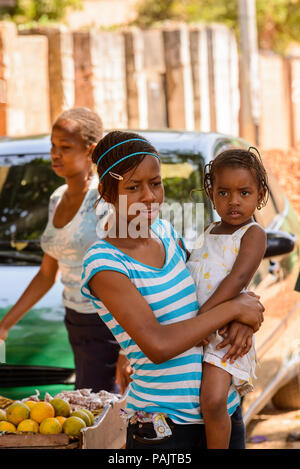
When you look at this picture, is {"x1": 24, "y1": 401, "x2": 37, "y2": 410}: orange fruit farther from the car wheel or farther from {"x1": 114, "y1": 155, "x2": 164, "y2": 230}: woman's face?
the car wheel

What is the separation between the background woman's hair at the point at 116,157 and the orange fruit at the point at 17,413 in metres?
1.02

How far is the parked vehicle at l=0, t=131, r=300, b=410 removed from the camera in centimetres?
402

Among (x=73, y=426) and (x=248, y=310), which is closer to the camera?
(x=248, y=310)

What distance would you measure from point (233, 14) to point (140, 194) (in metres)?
24.6

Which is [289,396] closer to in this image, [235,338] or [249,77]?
[235,338]

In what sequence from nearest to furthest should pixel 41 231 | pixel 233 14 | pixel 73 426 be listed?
1. pixel 73 426
2. pixel 41 231
3. pixel 233 14

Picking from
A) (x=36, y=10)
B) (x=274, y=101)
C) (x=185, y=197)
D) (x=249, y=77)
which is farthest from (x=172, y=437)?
(x=36, y=10)

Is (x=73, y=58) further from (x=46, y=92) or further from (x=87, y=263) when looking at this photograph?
(x=87, y=263)

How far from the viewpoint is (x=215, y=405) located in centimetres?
236

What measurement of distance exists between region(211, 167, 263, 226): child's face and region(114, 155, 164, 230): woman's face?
24 cm

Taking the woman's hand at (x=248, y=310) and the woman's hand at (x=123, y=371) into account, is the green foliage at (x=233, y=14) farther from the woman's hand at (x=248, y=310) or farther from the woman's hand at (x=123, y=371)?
the woman's hand at (x=248, y=310)

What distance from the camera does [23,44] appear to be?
11977 millimetres

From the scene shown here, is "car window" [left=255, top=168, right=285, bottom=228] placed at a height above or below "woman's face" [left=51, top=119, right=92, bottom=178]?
below

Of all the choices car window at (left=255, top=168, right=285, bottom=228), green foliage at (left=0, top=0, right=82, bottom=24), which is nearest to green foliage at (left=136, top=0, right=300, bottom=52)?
green foliage at (left=0, top=0, right=82, bottom=24)
